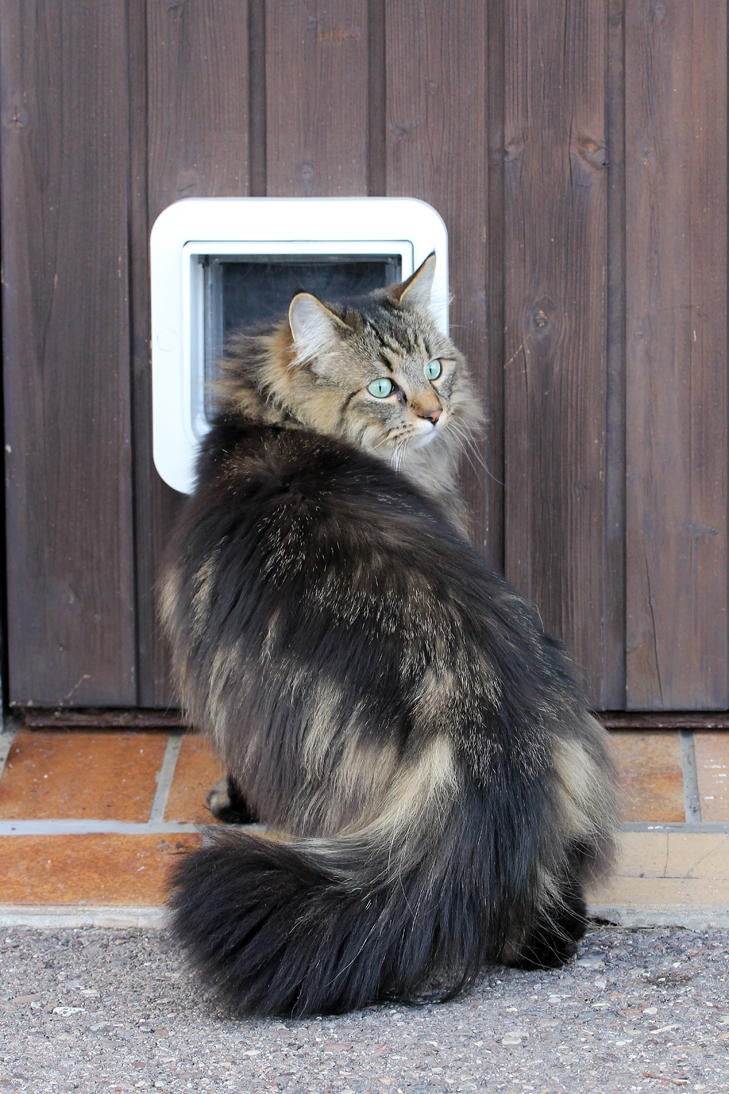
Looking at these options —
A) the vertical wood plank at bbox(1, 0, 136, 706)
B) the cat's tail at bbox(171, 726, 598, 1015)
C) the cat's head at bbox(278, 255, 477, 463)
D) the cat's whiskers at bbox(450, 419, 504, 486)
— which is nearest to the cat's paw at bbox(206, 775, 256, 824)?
the vertical wood plank at bbox(1, 0, 136, 706)

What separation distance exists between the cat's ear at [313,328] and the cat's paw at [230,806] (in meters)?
0.97

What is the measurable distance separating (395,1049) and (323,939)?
21 centimetres

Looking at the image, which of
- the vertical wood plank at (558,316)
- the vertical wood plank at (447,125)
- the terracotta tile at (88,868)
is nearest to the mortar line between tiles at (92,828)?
the terracotta tile at (88,868)

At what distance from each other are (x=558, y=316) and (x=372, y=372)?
59cm

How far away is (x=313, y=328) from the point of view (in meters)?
2.77

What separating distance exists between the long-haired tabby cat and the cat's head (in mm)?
90

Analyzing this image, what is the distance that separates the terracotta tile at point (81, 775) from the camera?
300 cm

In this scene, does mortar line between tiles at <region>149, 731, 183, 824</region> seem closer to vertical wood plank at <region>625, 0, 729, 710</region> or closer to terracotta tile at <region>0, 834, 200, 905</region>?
terracotta tile at <region>0, 834, 200, 905</region>

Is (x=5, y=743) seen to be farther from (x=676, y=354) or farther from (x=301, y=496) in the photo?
(x=676, y=354)

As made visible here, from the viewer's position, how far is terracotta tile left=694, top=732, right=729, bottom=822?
9.61 feet

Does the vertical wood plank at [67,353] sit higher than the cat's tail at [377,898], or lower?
higher

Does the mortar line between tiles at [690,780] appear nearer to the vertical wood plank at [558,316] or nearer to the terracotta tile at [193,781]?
the vertical wood plank at [558,316]

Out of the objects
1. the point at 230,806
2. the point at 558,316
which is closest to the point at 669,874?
the point at 230,806

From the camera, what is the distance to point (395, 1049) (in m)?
2.01
